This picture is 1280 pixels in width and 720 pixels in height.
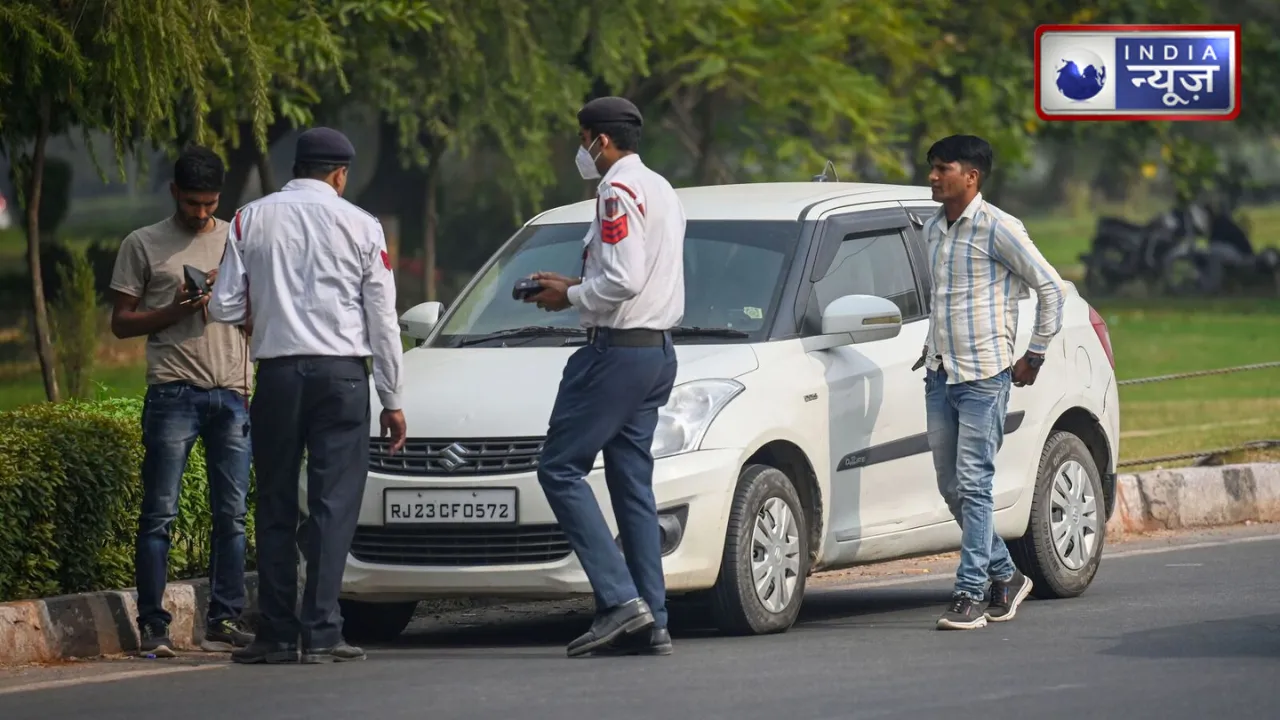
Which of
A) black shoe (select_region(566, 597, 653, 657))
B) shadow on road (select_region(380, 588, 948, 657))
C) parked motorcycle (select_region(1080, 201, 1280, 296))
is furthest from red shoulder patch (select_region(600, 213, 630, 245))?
parked motorcycle (select_region(1080, 201, 1280, 296))

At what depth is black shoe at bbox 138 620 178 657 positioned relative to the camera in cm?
→ 806

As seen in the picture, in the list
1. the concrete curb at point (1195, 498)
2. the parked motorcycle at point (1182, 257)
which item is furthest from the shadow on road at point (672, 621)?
the parked motorcycle at point (1182, 257)

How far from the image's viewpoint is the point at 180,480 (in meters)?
8.14

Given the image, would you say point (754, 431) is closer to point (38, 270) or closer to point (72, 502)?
point (72, 502)

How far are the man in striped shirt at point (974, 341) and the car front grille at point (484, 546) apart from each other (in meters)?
1.48

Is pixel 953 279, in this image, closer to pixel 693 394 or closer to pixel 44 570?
pixel 693 394

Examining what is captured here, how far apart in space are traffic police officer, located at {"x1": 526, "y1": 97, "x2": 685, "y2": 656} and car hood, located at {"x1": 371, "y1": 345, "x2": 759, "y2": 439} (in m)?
0.29

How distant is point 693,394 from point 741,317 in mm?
649

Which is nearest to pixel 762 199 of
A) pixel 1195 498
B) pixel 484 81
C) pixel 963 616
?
pixel 963 616

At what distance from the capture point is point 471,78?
18.5 meters

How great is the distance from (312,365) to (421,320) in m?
1.70

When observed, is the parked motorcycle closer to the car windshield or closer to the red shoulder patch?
the car windshield

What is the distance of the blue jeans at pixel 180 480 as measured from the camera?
8.09 m

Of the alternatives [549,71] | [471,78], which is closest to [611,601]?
[471,78]
